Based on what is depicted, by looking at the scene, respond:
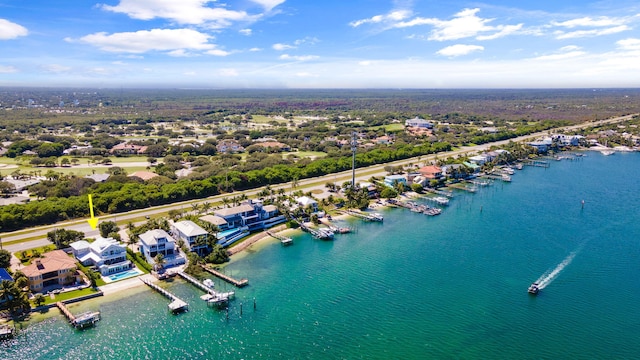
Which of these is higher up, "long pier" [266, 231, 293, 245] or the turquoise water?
the turquoise water

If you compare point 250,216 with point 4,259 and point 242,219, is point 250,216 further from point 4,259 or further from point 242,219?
point 4,259

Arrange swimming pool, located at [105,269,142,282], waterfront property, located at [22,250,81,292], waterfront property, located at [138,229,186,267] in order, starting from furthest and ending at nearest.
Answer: waterfront property, located at [138,229,186,267], swimming pool, located at [105,269,142,282], waterfront property, located at [22,250,81,292]

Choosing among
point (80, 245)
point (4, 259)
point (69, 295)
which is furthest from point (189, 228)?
point (4, 259)

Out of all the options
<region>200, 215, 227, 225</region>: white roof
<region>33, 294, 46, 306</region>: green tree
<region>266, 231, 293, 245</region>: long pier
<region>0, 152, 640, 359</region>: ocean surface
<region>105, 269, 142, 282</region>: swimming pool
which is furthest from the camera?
<region>200, 215, 227, 225</region>: white roof

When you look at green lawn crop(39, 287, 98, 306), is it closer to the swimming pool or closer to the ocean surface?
the ocean surface

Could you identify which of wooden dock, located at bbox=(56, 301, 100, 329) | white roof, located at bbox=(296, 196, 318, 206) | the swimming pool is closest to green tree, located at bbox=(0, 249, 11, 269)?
the swimming pool

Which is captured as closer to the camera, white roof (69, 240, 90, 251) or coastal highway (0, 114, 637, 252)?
white roof (69, 240, 90, 251)

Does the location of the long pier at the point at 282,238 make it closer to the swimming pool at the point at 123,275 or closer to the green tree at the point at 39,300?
the swimming pool at the point at 123,275

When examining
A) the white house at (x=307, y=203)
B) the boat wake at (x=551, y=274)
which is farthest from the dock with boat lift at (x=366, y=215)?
the boat wake at (x=551, y=274)
